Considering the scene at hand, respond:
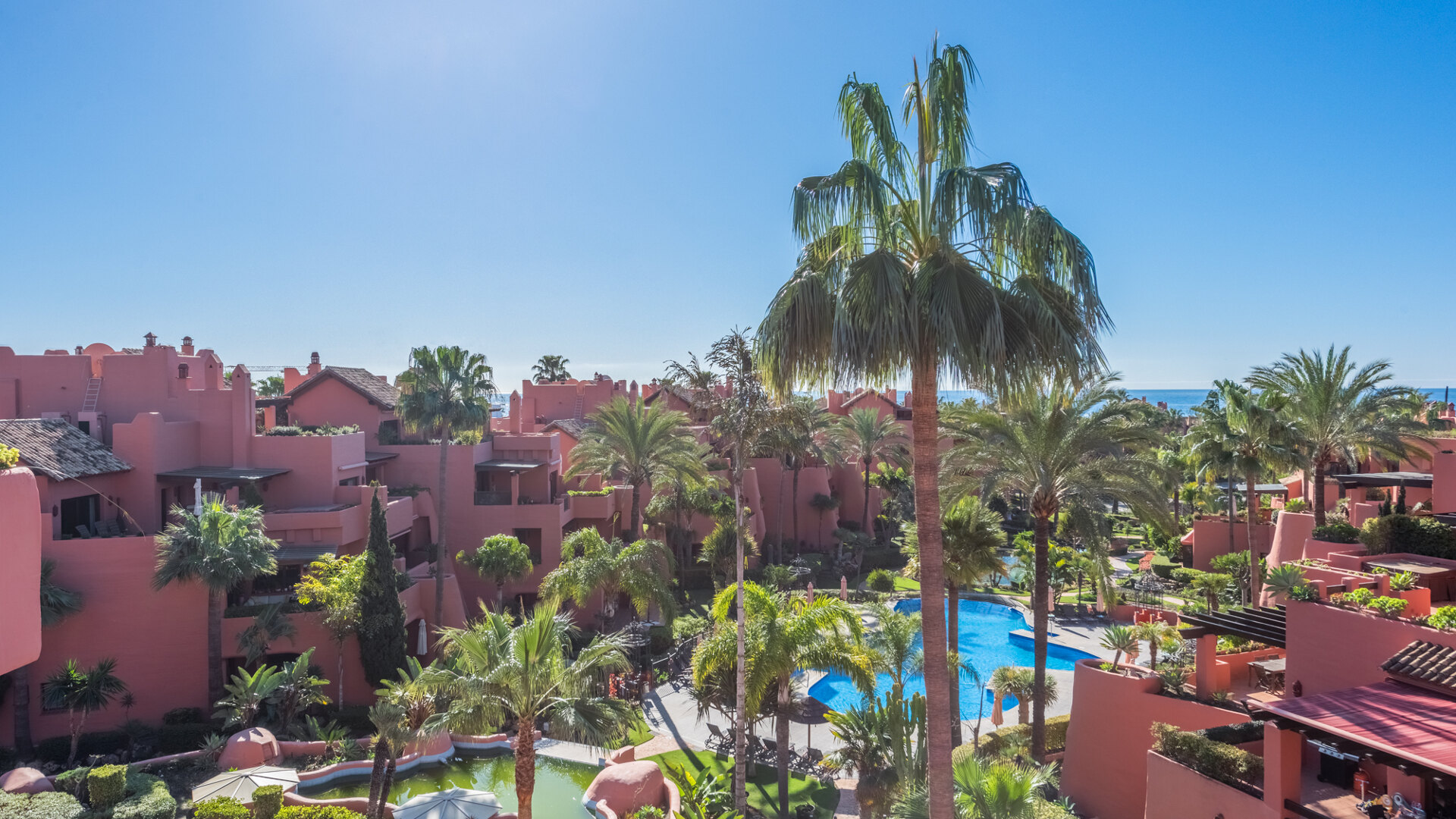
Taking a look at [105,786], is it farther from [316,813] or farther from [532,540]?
[532,540]

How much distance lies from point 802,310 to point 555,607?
7.55 metres

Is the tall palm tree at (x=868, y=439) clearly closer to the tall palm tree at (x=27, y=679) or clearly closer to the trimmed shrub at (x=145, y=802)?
the tall palm tree at (x=27, y=679)

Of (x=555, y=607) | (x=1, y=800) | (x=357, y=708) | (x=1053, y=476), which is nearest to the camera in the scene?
(x=555, y=607)

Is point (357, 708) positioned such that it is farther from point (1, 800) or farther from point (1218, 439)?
point (1218, 439)

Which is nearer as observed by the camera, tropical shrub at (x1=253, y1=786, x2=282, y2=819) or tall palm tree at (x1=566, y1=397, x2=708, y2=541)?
tropical shrub at (x1=253, y1=786, x2=282, y2=819)

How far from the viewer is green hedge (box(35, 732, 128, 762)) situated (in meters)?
19.4

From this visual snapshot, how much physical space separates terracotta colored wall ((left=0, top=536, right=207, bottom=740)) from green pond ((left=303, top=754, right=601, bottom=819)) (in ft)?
21.6

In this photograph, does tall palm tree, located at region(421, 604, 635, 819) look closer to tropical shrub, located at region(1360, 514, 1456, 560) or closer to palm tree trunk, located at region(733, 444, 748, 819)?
palm tree trunk, located at region(733, 444, 748, 819)

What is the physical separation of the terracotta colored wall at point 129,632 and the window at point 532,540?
1163 cm

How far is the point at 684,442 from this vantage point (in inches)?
1271

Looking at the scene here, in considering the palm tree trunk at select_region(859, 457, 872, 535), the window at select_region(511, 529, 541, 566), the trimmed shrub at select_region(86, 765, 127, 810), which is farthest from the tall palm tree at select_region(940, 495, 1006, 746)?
the palm tree trunk at select_region(859, 457, 872, 535)

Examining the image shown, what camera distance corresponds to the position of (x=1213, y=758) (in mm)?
12945

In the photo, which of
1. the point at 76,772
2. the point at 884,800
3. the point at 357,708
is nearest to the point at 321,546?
the point at 357,708

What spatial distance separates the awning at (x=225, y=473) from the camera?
25.1 m
